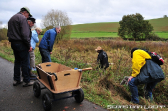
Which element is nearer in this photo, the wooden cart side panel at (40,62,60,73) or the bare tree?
the wooden cart side panel at (40,62,60,73)

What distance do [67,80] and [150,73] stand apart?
91.1 inches

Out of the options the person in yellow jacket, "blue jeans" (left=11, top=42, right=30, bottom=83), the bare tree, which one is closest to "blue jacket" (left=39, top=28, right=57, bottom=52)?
"blue jeans" (left=11, top=42, right=30, bottom=83)

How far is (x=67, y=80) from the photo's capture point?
3455 mm

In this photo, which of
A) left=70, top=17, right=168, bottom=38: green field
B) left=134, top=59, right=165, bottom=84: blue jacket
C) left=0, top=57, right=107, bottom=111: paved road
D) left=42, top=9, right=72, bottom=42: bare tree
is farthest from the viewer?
left=70, top=17, right=168, bottom=38: green field

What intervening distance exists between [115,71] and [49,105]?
3703 mm

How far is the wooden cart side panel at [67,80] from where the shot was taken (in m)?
3.35

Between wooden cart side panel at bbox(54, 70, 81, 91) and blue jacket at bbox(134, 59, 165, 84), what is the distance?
1866 mm

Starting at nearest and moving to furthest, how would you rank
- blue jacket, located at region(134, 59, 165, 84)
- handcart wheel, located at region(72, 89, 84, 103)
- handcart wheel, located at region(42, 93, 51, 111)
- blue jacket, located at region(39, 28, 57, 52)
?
handcart wheel, located at region(42, 93, 51, 111) < handcart wheel, located at region(72, 89, 84, 103) < blue jacket, located at region(134, 59, 165, 84) < blue jacket, located at region(39, 28, 57, 52)

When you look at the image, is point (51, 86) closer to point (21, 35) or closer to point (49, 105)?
point (49, 105)

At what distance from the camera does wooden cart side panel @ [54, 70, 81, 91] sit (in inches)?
132

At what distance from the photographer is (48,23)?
18.2 m

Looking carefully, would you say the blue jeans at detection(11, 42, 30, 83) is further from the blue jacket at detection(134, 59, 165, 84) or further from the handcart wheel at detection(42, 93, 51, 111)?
the blue jacket at detection(134, 59, 165, 84)

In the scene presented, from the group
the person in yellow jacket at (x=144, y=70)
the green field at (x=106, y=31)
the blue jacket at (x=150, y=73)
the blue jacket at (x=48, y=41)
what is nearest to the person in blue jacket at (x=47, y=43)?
the blue jacket at (x=48, y=41)

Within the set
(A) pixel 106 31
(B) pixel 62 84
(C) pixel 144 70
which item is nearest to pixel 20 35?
(B) pixel 62 84
